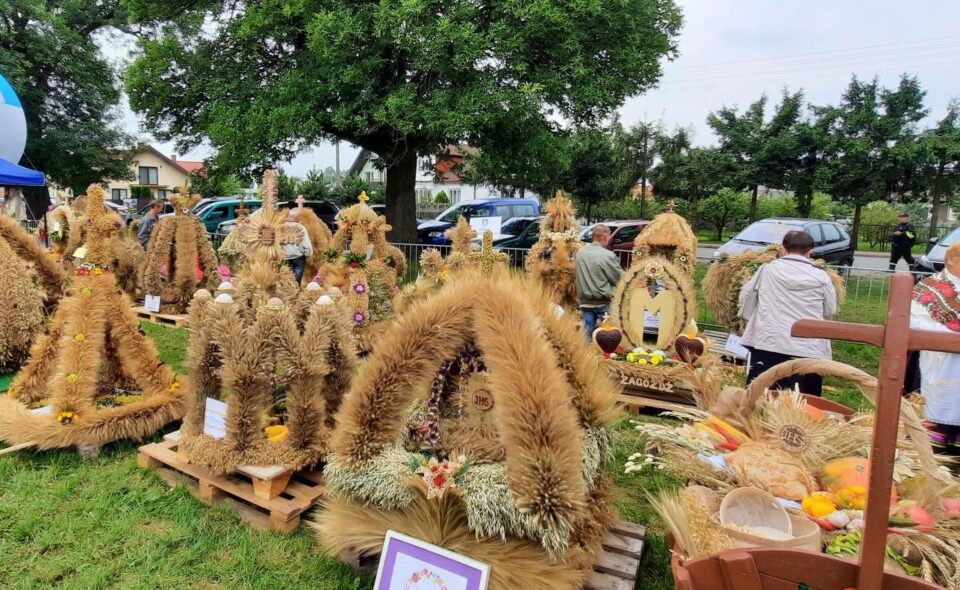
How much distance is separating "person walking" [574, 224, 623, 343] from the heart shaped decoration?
1221 millimetres

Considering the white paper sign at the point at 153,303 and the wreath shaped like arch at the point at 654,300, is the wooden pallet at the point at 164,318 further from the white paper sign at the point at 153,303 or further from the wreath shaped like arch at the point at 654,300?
the wreath shaped like arch at the point at 654,300

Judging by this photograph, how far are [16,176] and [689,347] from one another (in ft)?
27.3

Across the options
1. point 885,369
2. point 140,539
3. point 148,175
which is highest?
point 148,175

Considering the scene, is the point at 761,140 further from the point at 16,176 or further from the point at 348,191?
the point at 16,176

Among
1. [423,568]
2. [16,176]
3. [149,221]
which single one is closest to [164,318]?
[16,176]

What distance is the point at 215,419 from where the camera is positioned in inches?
126

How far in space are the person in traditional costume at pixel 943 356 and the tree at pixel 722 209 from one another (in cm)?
2237

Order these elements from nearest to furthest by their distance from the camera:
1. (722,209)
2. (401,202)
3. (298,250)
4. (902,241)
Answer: (298,250), (902,241), (401,202), (722,209)

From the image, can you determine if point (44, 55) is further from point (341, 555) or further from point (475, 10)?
point (341, 555)

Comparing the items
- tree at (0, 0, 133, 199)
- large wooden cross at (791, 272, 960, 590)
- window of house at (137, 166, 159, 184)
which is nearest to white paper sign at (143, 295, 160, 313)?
large wooden cross at (791, 272, 960, 590)

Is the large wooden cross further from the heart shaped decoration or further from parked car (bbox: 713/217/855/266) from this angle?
parked car (bbox: 713/217/855/266)

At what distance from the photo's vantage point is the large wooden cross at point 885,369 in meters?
1.18

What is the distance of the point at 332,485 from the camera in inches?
93.5

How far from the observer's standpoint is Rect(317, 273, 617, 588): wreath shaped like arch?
2.01 m
